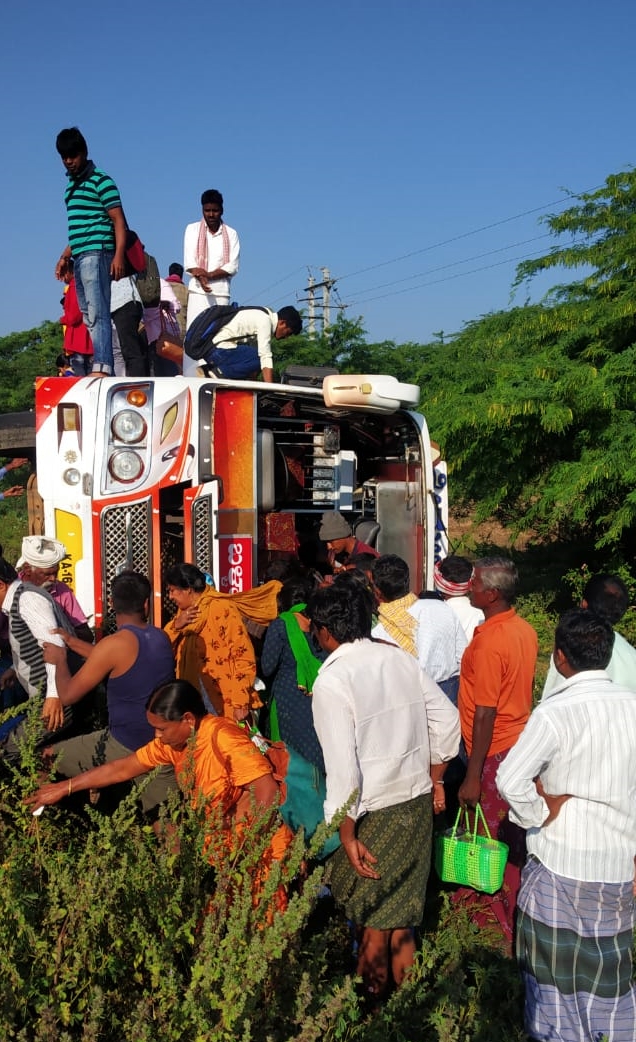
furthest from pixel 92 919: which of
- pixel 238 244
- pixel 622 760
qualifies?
pixel 238 244

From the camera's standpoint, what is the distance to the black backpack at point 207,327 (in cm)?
651

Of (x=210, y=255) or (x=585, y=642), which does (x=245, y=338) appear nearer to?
(x=210, y=255)

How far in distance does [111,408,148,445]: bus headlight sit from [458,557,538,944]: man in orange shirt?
2354 millimetres

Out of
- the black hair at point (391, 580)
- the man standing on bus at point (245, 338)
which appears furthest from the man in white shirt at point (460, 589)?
the man standing on bus at point (245, 338)

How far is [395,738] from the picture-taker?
10.2 ft

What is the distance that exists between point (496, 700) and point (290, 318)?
3.51m

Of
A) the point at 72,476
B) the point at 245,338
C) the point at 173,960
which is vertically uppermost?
the point at 245,338

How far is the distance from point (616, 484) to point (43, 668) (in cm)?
582

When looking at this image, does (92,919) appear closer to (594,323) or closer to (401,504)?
(401,504)

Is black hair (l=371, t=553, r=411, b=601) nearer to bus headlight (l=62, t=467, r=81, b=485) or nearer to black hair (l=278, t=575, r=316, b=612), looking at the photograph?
black hair (l=278, t=575, r=316, b=612)

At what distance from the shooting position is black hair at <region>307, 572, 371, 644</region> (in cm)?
316

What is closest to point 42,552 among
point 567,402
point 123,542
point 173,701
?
point 123,542

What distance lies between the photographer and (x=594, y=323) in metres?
8.82

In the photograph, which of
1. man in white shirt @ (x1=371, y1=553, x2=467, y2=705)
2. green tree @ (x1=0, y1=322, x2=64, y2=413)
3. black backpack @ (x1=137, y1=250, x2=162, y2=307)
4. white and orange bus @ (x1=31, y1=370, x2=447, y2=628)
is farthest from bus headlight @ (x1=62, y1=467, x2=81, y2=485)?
green tree @ (x1=0, y1=322, x2=64, y2=413)
